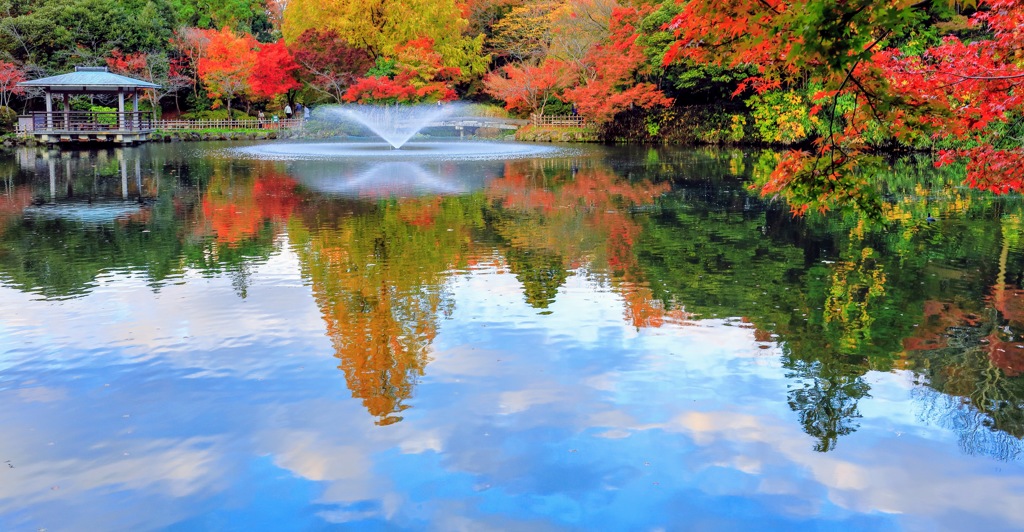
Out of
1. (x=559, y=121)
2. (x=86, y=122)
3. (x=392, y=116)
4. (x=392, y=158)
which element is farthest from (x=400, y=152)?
(x=559, y=121)

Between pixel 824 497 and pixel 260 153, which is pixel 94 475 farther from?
pixel 260 153

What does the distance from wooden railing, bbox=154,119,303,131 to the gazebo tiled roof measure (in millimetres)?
8738

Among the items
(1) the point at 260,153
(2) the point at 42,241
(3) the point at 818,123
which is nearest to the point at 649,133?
(3) the point at 818,123

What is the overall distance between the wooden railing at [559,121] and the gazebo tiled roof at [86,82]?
21553 mm

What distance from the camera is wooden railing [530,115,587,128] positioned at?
167 ft

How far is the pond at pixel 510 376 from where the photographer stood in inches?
206

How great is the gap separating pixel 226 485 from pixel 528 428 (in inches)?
82.5

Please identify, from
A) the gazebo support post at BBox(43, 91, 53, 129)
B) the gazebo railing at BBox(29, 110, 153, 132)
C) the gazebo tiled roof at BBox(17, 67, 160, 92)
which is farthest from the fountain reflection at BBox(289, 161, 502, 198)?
the gazebo support post at BBox(43, 91, 53, 129)

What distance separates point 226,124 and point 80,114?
9852mm

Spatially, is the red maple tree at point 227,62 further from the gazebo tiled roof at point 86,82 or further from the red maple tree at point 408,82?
the gazebo tiled roof at point 86,82

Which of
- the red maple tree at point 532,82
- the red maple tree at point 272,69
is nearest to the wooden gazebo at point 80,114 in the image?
the red maple tree at point 272,69

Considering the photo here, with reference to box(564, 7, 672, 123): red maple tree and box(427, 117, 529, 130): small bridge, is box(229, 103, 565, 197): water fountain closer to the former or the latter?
box(427, 117, 529, 130): small bridge

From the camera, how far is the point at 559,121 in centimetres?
5159

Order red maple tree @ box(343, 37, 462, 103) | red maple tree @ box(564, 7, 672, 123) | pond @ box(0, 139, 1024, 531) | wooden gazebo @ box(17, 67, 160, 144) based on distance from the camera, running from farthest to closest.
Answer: red maple tree @ box(343, 37, 462, 103)
red maple tree @ box(564, 7, 672, 123)
wooden gazebo @ box(17, 67, 160, 144)
pond @ box(0, 139, 1024, 531)
